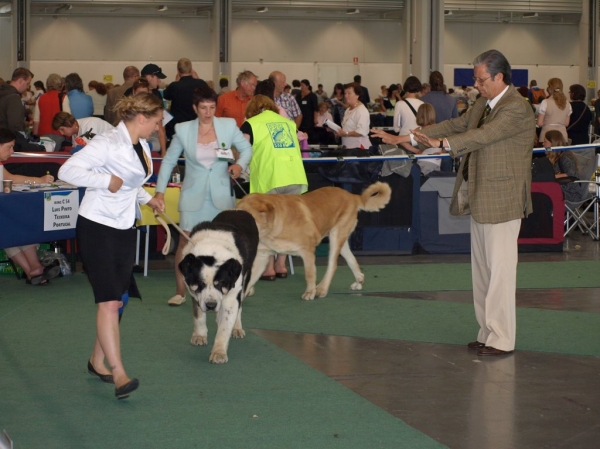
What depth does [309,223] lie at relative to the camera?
291 inches

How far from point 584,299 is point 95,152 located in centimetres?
482

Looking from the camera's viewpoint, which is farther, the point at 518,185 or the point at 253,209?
the point at 253,209

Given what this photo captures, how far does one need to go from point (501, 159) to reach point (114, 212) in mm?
2470

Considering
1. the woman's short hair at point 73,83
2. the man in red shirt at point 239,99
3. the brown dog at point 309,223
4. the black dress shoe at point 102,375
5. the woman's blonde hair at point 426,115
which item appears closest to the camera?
the black dress shoe at point 102,375

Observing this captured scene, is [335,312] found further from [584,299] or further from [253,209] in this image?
[584,299]

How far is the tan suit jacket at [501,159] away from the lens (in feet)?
18.3

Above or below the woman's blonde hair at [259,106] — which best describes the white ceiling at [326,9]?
above

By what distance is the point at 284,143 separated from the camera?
7.65 m

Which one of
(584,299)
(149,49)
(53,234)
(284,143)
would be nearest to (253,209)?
(284,143)

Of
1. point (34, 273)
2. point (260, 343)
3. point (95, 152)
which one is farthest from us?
point (34, 273)

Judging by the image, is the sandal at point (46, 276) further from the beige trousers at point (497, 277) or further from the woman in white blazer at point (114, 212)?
the beige trousers at point (497, 277)

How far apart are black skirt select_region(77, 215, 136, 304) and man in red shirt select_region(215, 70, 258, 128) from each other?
17.3ft

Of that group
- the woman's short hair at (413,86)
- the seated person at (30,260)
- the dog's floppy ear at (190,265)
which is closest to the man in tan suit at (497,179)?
the dog's floppy ear at (190,265)

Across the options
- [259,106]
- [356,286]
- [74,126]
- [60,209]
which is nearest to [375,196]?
[356,286]
